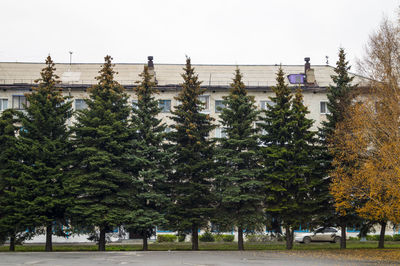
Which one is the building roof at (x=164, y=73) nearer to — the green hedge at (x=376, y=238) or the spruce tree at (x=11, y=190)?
the green hedge at (x=376, y=238)

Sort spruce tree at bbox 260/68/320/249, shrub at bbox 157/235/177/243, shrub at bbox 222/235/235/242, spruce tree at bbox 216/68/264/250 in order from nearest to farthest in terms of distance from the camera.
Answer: spruce tree at bbox 216/68/264/250 < spruce tree at bbox 260/68/320/249 < shrub at bbox 157/235/177/243 < shrub at bbox 222/235/235/242

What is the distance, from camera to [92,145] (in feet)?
95.0

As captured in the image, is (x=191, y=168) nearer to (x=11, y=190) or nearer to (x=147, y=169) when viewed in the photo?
(x=147, y=169)

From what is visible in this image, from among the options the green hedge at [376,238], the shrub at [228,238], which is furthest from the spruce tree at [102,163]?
the green hedge at [376,238]

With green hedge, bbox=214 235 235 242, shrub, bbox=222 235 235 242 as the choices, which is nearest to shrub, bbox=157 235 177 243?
green hedge, bbox=214 235 235 242

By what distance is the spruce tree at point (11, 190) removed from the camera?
2670 centimetres

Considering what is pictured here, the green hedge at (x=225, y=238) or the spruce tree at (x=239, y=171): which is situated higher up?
the spruce tree at (x=239, y=171)

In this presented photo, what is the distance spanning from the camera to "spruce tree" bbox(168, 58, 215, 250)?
2788 cm

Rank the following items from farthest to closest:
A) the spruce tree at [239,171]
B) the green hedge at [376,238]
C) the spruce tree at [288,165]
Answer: the green hedge at [376,238]
the spruce tree at [288,165]
the spruce tree at [239,171]

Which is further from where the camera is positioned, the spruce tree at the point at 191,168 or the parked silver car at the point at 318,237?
the parked silver car at the point at 318,237

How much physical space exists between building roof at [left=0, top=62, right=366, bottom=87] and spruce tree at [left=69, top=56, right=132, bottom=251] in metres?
15.5

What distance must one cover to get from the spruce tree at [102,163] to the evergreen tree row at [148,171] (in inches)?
2.7

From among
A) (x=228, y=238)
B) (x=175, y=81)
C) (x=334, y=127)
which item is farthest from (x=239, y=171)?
(x=175, y=81)

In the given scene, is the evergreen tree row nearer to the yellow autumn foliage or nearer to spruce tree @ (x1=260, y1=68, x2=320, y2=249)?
spruce tree @ (x1=260, y1=68, x2=320, y2=249)
